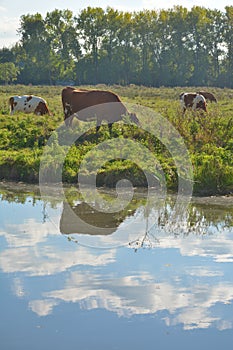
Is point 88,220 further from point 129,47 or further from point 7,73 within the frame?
point 129,47

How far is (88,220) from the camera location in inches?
392

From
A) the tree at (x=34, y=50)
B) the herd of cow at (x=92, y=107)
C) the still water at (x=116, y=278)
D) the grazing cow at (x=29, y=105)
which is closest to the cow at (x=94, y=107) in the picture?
the herd of cow at (x=92, y=107)

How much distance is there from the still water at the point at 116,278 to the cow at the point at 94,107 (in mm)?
6864

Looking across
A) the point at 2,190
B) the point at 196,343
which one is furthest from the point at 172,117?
the point at 196,343

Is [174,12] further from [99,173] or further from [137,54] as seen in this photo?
[99,173]

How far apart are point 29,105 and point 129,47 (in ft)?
192

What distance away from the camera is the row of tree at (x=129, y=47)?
75.3 m

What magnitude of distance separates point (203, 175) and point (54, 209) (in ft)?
9.57

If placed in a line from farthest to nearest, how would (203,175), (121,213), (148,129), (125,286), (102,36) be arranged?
(102,36) → (148,129) → (203,175) → (121,213) → (125,286)

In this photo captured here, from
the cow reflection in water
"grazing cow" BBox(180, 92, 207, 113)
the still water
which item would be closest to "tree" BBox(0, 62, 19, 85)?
"grazing cow" BBox(180, 92, 207, 113)

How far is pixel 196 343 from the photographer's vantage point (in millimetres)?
5477

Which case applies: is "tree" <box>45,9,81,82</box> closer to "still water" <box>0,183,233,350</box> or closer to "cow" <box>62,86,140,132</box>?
"cow" <box>62,86,140,132</box>

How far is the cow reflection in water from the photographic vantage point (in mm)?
9307

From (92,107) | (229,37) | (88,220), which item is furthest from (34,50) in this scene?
(88,220)
